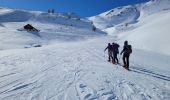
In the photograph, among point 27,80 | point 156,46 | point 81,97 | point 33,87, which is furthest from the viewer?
point 156,46

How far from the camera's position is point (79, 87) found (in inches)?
365

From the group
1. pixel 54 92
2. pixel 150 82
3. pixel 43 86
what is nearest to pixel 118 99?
pixel 54 92

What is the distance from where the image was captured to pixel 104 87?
31.0 feet

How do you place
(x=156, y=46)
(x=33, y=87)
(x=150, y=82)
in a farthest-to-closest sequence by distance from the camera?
(x=156, y=46), (x=150, y=82), (x=33, y=87)

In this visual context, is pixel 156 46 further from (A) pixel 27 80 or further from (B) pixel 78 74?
(A) pixel 27 80

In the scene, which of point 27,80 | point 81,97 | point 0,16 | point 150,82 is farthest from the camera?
point 0,16

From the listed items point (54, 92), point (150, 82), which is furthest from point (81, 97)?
point (150, 82)

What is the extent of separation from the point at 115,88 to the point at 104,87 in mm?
444

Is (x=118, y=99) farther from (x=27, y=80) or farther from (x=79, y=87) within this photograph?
(x=27, y=80)

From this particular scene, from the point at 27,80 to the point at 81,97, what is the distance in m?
3.06

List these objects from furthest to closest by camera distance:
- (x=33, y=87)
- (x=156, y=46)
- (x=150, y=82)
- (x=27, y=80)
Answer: (x=156, y=46)
(x=150, y=82)
(x=27, y=80)
(x=33, y=87)

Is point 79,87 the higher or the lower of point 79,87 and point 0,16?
the lower

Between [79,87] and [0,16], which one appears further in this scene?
[0,16]

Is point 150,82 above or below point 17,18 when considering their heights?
below
